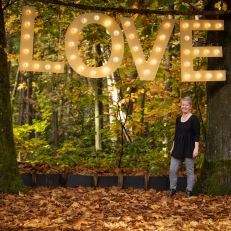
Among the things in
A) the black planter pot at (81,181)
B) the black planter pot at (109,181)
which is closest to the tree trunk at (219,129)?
the black planter pot at (109,181)

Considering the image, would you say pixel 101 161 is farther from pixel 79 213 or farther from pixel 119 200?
pixel 79 213

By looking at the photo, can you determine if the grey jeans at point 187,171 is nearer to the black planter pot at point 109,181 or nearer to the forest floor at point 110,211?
the forest floor at point 110,211

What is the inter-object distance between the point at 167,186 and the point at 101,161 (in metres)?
2.54

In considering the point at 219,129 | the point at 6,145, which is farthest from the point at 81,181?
the point at 219,129

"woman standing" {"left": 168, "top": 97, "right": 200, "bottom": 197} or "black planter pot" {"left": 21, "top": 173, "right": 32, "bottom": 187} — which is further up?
"woman standing" {"left": 168, "top": 97, "right": 200, "bottom": 197}

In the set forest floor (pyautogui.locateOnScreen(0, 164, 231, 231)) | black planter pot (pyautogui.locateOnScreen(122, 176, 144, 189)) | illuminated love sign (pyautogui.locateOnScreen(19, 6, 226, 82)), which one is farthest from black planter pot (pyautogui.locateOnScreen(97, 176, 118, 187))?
illuminated love sign (pyautogui.locateOnScreen(19, 6, 226, 82))

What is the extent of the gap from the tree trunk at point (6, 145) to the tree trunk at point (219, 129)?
3.14m

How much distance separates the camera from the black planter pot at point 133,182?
8.11 metres

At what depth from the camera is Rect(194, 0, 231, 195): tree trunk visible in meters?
7.26

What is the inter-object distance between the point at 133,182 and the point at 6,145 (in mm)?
2537

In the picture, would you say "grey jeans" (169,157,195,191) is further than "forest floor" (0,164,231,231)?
Yes

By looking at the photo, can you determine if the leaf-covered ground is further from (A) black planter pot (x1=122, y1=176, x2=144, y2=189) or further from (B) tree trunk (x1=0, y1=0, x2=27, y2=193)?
(A) black planter pot (x1=122, y1=176, x2=144, y2=189)

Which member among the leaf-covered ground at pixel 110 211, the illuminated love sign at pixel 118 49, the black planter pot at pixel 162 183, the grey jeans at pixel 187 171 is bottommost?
the leaf-covered ground at pixel 110 211

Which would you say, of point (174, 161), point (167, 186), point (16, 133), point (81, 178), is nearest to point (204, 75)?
point (174, 161)
